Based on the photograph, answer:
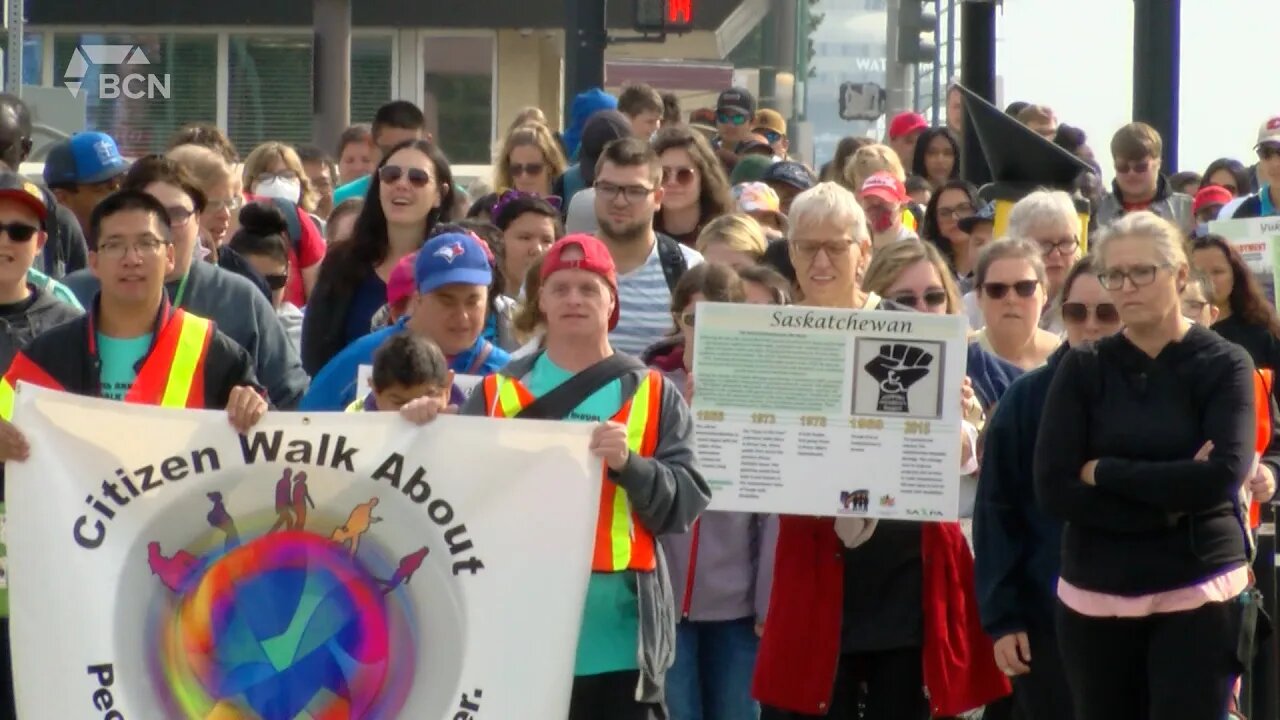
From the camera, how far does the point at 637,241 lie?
8.88 metres

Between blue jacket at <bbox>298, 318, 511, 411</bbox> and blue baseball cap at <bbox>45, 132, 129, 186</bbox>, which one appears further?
blue baseball cap at <bbox>45, 132, 129, 186</bbox>

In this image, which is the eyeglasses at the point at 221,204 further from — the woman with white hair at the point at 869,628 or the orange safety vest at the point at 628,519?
the orange safety vest at the point at 628,519

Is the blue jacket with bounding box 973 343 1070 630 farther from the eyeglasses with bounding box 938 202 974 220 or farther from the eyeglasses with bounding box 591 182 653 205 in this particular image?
the eyeglasses with bounding box 938 202 974 220

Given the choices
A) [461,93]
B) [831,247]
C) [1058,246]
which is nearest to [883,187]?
[1058,246]

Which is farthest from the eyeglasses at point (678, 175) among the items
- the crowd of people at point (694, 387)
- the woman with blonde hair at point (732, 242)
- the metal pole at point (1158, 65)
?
the metal pole at point (1158, 65)

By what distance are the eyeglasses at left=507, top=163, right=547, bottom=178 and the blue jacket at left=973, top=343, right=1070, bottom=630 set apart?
407 cm

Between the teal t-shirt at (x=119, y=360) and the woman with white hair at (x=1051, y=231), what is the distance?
3.76 metres

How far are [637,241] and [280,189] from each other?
3.46m

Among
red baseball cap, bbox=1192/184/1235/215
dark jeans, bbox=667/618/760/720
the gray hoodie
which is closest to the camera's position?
the gray hoodie

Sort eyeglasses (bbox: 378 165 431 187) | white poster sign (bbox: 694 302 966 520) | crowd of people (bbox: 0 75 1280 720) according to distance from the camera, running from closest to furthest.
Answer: crowd of people (bbox: 0 75 1280 720)
white poster sign (bbox: 694 302 966 520)
eyeglasses (bbox: 378 165 431 187)

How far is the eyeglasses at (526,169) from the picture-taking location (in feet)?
36.5

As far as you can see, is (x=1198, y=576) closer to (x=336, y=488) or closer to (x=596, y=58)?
(x=336, y=488)

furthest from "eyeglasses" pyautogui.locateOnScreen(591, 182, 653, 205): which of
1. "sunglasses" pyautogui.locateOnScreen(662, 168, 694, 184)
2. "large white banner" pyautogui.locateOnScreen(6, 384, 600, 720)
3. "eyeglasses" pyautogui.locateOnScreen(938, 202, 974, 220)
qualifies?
"eyeglasses" pyautogui.locateOnScreen(938, 202, 974, 220)

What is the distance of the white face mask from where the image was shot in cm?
1186
